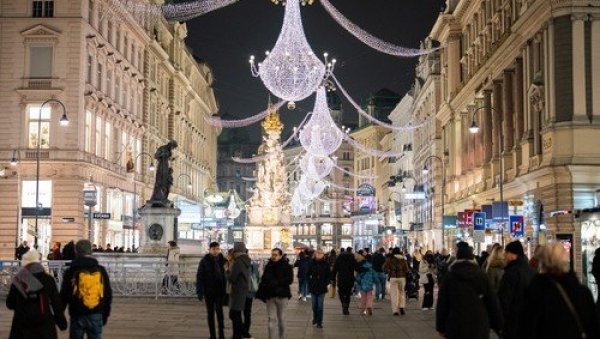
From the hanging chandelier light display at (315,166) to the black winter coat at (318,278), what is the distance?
250ft

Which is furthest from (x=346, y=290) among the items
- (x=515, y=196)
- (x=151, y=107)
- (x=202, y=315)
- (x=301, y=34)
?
(x=151, y=107)

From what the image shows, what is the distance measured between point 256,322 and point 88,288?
1175 cm

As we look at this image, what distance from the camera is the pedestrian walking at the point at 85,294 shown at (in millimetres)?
11727

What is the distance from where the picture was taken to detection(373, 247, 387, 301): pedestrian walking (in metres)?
32.3

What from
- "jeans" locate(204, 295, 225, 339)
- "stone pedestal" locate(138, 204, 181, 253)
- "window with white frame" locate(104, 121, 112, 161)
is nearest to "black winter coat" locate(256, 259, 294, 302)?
"jeans" locate(204, 295, 225, 339)

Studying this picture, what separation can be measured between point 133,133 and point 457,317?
61.9 m

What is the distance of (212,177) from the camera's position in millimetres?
129250

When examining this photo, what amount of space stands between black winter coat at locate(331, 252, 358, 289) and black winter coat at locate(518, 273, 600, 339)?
59.1 ft

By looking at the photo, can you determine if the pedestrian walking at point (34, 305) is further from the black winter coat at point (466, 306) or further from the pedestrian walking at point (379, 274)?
the pedestrian walking at point (379, 274)

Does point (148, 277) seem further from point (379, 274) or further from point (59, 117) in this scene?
point (59, 117)

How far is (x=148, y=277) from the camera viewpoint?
101 feet

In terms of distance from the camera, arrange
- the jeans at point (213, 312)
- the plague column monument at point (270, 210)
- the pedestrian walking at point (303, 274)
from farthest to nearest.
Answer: the plague column monument at point (270, 210) → the pedestrian walking at point (303, 274) → the jeans at point (213, 312)

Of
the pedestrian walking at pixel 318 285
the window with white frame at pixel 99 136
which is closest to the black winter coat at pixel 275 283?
the pedestrian walking at pixel 318 285

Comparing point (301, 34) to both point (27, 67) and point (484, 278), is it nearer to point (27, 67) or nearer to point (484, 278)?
point (484, 278)
